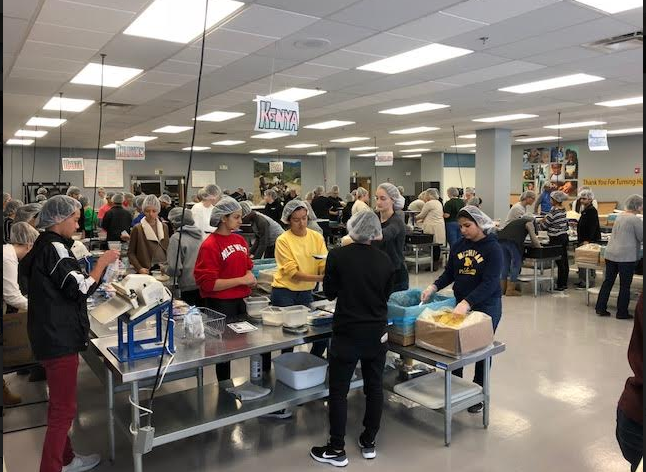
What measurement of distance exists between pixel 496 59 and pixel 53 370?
17.1 ft

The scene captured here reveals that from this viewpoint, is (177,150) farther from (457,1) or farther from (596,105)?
(457,1)

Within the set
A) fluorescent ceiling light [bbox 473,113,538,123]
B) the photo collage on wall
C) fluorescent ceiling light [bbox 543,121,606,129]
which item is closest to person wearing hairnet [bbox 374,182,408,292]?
fluorescent ceiling light [bbox 473,113,538,123]

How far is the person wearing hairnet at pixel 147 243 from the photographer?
5.07 m

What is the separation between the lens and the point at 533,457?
3025 millimetres

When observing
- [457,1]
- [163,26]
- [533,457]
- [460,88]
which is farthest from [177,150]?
[533,457]

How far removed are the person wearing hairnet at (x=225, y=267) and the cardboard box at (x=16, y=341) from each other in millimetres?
1240

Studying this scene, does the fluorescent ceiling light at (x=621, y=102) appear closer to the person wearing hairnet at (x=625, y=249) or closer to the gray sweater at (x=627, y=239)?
the person wearing hairnet at (x=625, y=249)

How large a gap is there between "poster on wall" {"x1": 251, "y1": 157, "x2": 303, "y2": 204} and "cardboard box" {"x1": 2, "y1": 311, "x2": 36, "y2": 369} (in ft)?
55.4

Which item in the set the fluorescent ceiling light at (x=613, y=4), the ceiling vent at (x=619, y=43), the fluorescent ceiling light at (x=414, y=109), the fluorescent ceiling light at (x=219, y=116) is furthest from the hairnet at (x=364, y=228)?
the fluorescent ceiling light at (x=219, y=116)

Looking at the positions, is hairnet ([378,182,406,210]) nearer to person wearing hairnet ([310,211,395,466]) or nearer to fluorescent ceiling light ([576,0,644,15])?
person wearing hairnet ([310,211,395,466])

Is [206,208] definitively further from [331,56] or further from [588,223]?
[588,223]

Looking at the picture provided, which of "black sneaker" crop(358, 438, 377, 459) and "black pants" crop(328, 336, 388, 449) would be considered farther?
"black sneaker" crop(358, 438, 377, 459)

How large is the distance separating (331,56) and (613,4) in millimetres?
2615

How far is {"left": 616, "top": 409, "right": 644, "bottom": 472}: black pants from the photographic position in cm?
164
